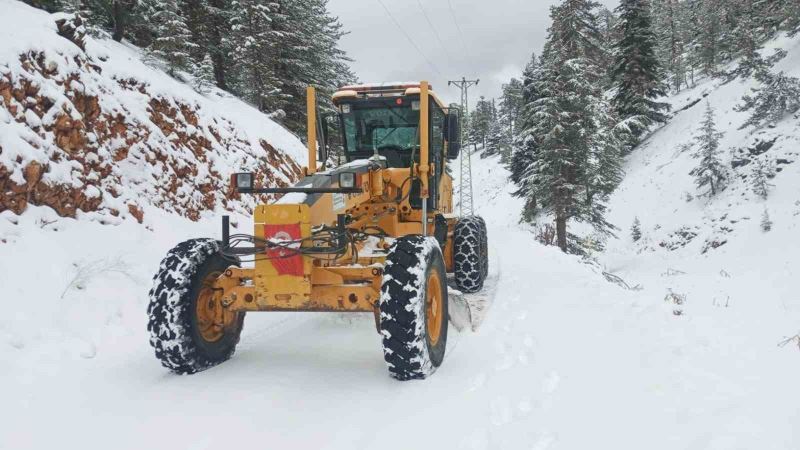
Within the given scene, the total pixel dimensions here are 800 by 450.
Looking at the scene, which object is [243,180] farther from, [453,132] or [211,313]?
[453,132]

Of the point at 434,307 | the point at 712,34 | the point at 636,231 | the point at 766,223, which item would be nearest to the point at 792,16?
the point at 712,34

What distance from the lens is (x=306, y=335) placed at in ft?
19.4

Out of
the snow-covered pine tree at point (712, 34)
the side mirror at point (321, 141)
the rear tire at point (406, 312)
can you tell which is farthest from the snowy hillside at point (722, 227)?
the snow-covered pine tree at point (712, 34)

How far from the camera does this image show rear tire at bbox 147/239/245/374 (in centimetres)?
437

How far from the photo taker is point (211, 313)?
4.91 m

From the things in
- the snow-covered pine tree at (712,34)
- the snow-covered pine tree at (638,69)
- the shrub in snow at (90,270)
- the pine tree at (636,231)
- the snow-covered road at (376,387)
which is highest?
the snow-covered pine tree at (712,34)

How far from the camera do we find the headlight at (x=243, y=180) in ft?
15.5

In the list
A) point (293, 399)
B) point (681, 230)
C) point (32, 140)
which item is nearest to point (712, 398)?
point (293, 399)

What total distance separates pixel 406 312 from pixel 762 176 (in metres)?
20.9

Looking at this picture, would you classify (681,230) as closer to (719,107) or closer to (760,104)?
(760,104)

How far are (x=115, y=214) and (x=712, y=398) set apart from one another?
714cm

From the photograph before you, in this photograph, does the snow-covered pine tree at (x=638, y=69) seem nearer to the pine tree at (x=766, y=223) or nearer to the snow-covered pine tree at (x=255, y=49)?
the pine tree at (x=766, y=223)

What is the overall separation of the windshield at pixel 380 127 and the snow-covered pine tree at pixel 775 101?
22.3m

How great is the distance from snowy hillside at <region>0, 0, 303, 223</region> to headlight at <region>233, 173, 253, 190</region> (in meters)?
2.95
